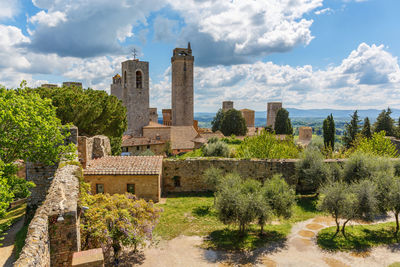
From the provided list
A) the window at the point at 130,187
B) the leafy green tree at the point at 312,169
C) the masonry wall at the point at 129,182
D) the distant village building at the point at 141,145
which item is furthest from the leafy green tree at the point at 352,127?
the window at the point at 130,187

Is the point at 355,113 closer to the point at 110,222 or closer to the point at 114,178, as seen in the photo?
the point at 114,178

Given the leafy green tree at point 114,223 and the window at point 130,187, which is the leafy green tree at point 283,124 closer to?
the window at point 130,187

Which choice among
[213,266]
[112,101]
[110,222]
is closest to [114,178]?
[110,222]

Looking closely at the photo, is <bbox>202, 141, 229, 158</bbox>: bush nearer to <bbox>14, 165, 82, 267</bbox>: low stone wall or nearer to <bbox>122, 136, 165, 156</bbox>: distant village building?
<bbox>122, 136, 165, 156</bbox>: distant village building

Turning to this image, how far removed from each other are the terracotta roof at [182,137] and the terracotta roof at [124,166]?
27.3 metres

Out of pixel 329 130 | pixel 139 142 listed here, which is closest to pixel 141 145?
pixel 139 142

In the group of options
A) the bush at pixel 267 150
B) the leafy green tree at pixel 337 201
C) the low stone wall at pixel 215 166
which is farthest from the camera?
the bush at pixel 267 150

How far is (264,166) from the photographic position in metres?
18.8

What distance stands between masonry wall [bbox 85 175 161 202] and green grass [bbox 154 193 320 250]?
1.21 meters

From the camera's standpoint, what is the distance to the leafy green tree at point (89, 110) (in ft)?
72.9

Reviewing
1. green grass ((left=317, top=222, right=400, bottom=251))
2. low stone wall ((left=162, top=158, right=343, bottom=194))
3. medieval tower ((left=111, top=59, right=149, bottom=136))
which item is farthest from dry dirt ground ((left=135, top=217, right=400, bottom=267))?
medieval tower ((left=111, top=59, right=149, bottom=136))

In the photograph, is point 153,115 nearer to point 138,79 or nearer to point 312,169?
point 138,79

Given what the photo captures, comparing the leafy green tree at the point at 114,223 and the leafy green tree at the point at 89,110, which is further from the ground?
the leafy green tree at the point at 89,110

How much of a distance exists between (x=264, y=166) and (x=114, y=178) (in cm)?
1050
